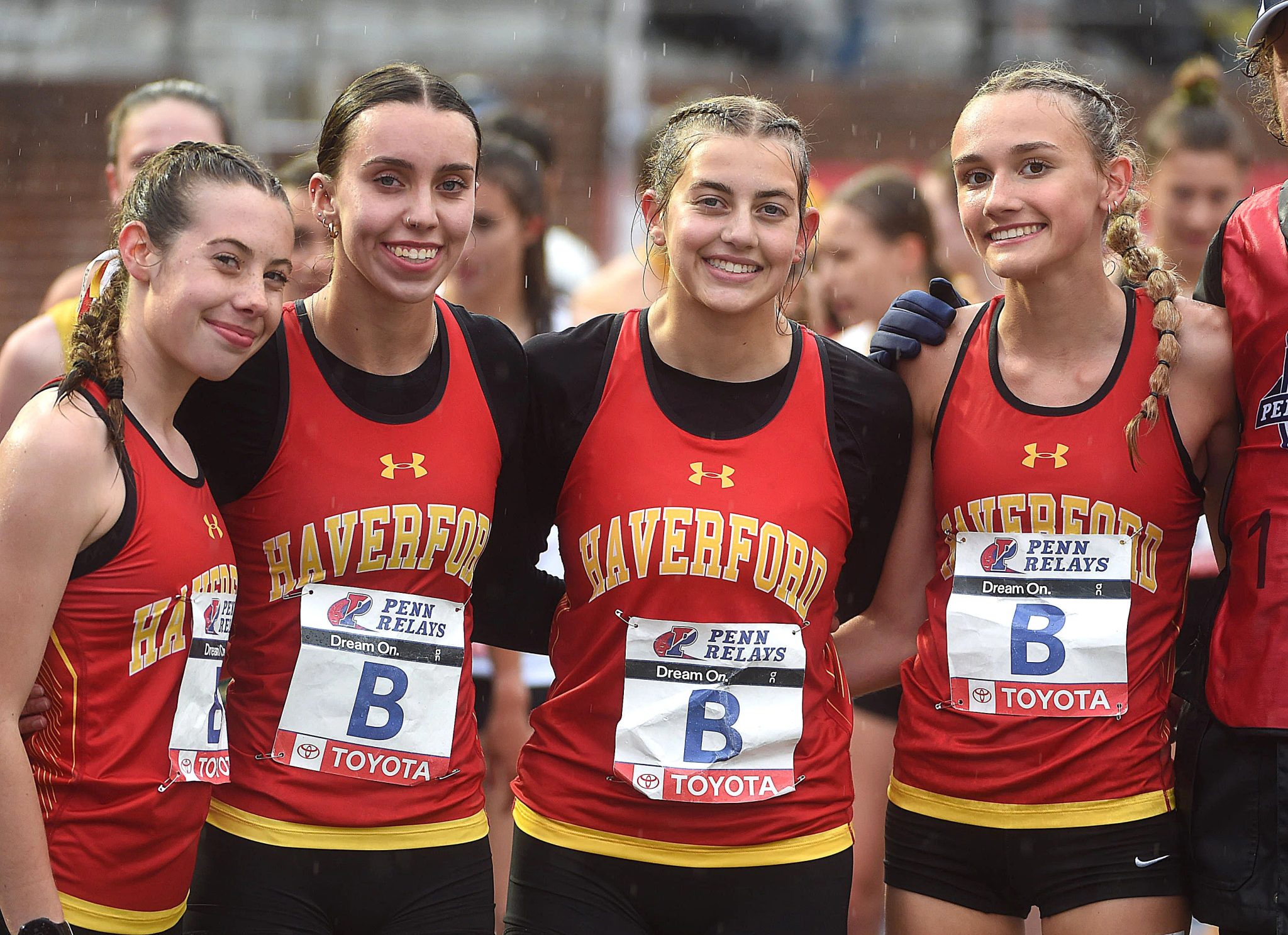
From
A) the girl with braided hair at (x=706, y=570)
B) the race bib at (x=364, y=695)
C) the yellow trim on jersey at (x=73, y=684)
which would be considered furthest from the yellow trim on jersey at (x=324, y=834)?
the yellow trim on jersey at (x=73, y=684)

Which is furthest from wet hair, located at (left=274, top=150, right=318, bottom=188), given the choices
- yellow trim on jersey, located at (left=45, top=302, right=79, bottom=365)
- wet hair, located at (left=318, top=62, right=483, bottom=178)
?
wet hair, located at (left=318, top=62, right=483, bottom=178)

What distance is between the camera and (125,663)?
287cm

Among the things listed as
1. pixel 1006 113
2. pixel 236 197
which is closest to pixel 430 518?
pixel 236 197

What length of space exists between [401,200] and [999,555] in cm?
147

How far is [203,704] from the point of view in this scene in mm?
3002

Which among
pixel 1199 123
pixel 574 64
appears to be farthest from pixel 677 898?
pixel 574 64

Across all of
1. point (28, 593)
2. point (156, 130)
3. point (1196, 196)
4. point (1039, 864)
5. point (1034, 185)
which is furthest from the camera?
point (1196, 196)

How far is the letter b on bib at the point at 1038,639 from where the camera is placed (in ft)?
10.6

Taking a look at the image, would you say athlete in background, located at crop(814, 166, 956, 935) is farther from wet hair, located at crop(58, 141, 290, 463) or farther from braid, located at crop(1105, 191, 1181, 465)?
wet hair, located at crop(58, 141, 290, 463)

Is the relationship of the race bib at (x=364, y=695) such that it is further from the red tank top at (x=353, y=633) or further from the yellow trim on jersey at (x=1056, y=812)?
the yellow trim on jersey at (x=1056, y=812)

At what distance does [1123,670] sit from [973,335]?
0.82 m

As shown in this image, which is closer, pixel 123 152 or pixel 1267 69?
pixel 1267 69

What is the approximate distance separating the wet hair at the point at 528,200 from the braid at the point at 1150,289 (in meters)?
2.22

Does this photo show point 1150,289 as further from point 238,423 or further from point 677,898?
point 238,423
